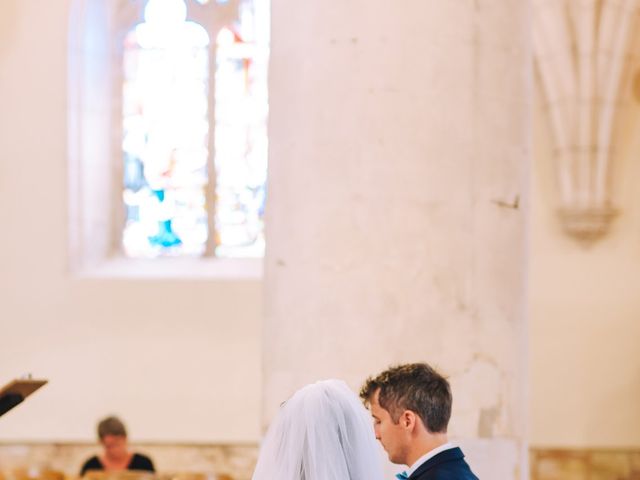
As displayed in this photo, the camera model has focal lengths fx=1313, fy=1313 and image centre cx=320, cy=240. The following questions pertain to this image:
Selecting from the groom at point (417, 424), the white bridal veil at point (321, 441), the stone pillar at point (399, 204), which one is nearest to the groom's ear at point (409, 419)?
the groom at point (417, 424)

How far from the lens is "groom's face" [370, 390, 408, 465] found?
8.45ft

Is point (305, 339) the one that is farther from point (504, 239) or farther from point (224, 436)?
point (224, 436)

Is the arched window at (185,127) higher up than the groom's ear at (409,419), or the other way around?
the arched window at (185,127)

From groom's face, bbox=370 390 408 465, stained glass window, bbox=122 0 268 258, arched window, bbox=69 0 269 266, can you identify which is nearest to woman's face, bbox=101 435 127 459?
arched window, bbox=69 0 269 266

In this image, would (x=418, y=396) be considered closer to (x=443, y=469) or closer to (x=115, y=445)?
(x=443, y=469)

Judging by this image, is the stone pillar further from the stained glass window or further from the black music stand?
the stained glass window

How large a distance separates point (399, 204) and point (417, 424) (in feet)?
3.12

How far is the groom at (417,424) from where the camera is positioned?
254 centimetres

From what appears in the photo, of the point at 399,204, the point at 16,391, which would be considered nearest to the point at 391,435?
the point at 399,204

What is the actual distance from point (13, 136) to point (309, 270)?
20.3ft

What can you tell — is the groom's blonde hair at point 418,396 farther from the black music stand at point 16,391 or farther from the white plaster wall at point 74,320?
the white plaster wall at point 74,320

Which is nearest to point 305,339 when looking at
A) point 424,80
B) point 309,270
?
point 309,270

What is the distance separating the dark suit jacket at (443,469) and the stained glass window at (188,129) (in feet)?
24.3

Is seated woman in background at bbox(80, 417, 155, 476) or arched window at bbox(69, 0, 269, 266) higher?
arched window at bbox(69, 0, 269, 266)
